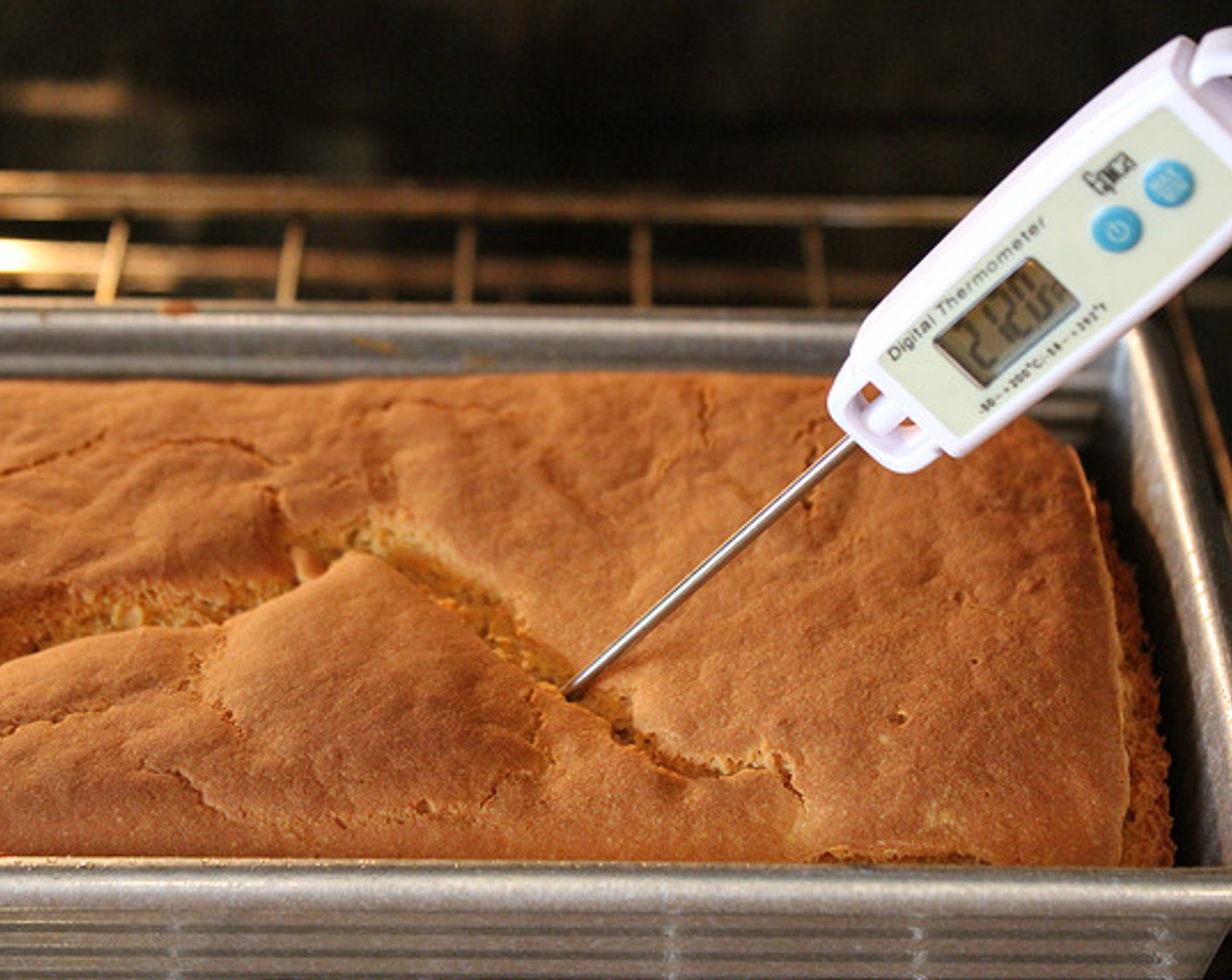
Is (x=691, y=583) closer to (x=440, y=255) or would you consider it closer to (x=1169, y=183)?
(x=1169, y=183)

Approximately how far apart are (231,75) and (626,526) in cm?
128

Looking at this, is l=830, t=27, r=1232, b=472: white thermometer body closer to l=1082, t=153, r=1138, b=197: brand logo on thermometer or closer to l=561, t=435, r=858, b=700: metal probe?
l=1082, t=153, r=1138, b=197: brand logo on thermometer

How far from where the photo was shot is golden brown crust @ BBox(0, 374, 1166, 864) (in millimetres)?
1333

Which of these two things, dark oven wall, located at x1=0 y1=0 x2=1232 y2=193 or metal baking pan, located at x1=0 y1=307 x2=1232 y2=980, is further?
dark oven wall, located at x1=0 y1=0 x2=1232 y2=193

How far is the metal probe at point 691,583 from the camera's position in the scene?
1.36 metres

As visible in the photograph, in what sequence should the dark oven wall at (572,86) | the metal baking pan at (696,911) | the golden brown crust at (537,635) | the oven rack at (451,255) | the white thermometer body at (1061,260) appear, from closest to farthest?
the white thermometer body at (1061,260) < the metal baking pan at (696,911) < the golden brown crust at (537,635) < the dark oven wall at (572,86) < the oven rack at (451,255)

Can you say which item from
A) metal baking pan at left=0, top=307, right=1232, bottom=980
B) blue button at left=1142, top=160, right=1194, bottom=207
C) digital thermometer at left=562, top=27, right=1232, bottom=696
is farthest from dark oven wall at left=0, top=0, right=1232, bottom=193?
blue button at left=1142, top=160, right=1194, bottom=207

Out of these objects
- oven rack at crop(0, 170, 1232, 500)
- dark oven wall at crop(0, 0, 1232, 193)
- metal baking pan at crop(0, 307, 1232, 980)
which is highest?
dark oven wall at crop(0, 0, 1232, 193)

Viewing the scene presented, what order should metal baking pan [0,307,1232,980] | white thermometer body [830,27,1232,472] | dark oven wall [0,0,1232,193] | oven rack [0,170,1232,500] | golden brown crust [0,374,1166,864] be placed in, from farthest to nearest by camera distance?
oven rack [0,170,1232,500]
dark oven wall [0,0,1232,193]
golden brown crust [0,374,1166,864]
metal baking pan [0,307,1232,980]
white thermometer body [830,27,1232,472]

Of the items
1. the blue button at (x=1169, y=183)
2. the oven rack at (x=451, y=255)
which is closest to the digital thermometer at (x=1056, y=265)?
the blue button at (x=1169, y=183)

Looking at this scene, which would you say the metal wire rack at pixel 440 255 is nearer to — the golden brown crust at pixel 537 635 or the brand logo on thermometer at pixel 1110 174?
the golden brown crust at pixel 537 635

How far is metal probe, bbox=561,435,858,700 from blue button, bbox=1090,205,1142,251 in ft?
1.15

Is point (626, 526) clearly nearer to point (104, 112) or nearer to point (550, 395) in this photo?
point (550, 395)

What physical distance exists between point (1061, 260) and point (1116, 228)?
0.05 meters
